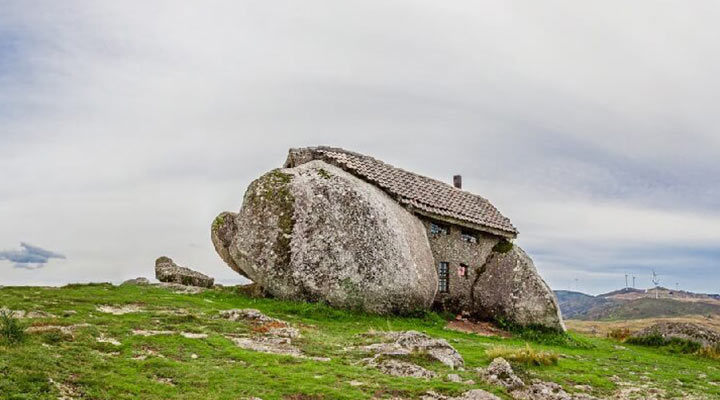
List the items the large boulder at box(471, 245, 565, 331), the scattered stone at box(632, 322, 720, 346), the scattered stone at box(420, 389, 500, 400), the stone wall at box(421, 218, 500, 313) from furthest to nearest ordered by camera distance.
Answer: the stone wall at box(421, 218, 500, 313) → the scattered stone at box(632, 322, 720, 346) → the large boulder at box(471, 245, 565, 331) → the scattered stone at box(420, 389, 500, 400)

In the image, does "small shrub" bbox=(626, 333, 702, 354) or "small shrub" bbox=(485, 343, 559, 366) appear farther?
"small shrub" bbox=(626, 333, 702, 354)

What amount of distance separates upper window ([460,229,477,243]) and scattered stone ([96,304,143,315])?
19.4 m

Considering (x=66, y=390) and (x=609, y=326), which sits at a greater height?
(x=66, y=390)

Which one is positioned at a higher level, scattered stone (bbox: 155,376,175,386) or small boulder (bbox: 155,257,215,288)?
small boulder (bbox: 155,257,215,288)

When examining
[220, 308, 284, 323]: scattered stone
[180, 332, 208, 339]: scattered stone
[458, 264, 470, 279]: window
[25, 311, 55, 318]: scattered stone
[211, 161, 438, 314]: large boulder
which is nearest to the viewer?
[180, 332, 208, 339]: scattered stone

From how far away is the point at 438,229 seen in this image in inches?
1368

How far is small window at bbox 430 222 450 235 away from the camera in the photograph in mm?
34438

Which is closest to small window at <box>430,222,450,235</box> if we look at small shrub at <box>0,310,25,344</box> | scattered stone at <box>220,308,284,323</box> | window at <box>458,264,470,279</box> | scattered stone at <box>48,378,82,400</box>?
window at <box>458,264,470,279</box>

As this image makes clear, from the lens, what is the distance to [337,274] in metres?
27.0

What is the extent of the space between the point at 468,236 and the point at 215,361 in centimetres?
2302

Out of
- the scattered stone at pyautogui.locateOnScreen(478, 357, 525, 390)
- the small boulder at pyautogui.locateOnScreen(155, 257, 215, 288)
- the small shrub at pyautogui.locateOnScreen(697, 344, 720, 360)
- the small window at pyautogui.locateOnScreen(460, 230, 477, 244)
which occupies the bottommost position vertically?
the small shrub at pyautogui.locateOnScreen(697, 344, 720, 360)

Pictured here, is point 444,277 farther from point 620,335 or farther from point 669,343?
point 620,335

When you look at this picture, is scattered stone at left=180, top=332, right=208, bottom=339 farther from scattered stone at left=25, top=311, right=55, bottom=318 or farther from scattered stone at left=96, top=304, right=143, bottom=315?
scattered stone at left=25, top=311, right=55, bottom=318

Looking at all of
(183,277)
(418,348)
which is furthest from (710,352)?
(183,277)
